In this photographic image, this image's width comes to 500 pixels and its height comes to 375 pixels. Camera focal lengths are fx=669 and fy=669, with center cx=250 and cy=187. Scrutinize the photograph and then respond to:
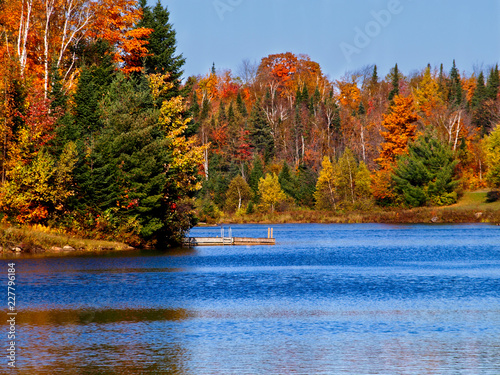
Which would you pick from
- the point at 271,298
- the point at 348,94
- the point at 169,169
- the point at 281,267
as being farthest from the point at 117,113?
the point at 348,94

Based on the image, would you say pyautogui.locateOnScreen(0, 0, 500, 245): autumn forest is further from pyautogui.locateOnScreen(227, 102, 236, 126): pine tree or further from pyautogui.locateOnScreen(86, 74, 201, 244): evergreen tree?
pyautogui.locateOnScreen(227, 102, 236, 126): pine tree

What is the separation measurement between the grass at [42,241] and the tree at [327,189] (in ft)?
208

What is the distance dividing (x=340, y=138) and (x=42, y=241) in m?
96.3

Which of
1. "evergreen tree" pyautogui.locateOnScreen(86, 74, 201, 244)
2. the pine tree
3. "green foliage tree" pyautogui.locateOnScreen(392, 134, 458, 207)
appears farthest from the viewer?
the pine tree

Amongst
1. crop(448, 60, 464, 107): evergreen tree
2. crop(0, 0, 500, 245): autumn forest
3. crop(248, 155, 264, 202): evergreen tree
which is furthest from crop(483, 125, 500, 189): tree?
crop(448, 60, 464, 107): evergreen tree

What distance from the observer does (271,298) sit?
29.5 metres

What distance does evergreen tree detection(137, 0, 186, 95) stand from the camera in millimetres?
66312

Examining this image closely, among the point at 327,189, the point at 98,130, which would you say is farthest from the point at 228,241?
the point at 327,189

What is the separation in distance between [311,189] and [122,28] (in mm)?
56101

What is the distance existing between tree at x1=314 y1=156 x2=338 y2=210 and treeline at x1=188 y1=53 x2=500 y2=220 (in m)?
0.18

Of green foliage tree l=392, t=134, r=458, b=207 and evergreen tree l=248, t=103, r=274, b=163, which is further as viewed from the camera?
evergreen tree l=248, t=103, r=274, b=163

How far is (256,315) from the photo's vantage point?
81.9ft

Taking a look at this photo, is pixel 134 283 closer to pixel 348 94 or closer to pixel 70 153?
pixel 70 153

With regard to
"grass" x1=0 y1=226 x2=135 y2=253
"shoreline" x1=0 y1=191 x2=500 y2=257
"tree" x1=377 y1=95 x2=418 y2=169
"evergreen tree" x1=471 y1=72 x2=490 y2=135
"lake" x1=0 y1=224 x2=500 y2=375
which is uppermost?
"evergreen tree" x1=471 y1=72 x2=490 y2=135
